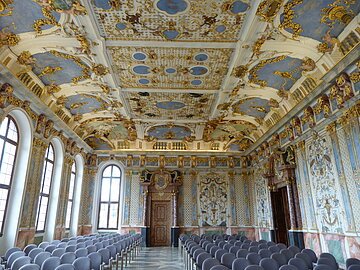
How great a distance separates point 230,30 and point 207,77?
267 cm

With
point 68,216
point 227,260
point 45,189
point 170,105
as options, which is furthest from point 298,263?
point 68,216

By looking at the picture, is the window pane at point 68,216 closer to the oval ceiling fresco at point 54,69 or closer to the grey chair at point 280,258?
the oval ceiling fresco at point 54,69

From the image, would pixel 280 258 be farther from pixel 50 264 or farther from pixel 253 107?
pixel 253 107

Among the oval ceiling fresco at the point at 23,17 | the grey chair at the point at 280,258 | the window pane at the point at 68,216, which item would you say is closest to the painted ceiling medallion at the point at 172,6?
the oval ceiling fresco at the point at 23,17

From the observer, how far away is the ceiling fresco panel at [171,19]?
646 centimetres

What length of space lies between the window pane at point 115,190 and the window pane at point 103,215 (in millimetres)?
585

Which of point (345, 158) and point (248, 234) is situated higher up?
point (345, 158)

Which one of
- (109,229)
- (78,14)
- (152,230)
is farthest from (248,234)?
(78,14)

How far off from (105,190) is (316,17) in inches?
573

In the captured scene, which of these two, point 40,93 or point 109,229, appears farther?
point 109,229

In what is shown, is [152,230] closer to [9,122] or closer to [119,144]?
[119,144]

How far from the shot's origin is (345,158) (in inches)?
302

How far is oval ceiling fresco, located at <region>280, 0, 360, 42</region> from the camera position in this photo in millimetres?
6374

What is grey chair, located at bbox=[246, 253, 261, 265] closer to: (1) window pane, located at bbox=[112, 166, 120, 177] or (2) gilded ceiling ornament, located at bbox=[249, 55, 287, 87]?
(2) gilded ceiling ornament, located at bbox=[249, 55, 287, 87]
